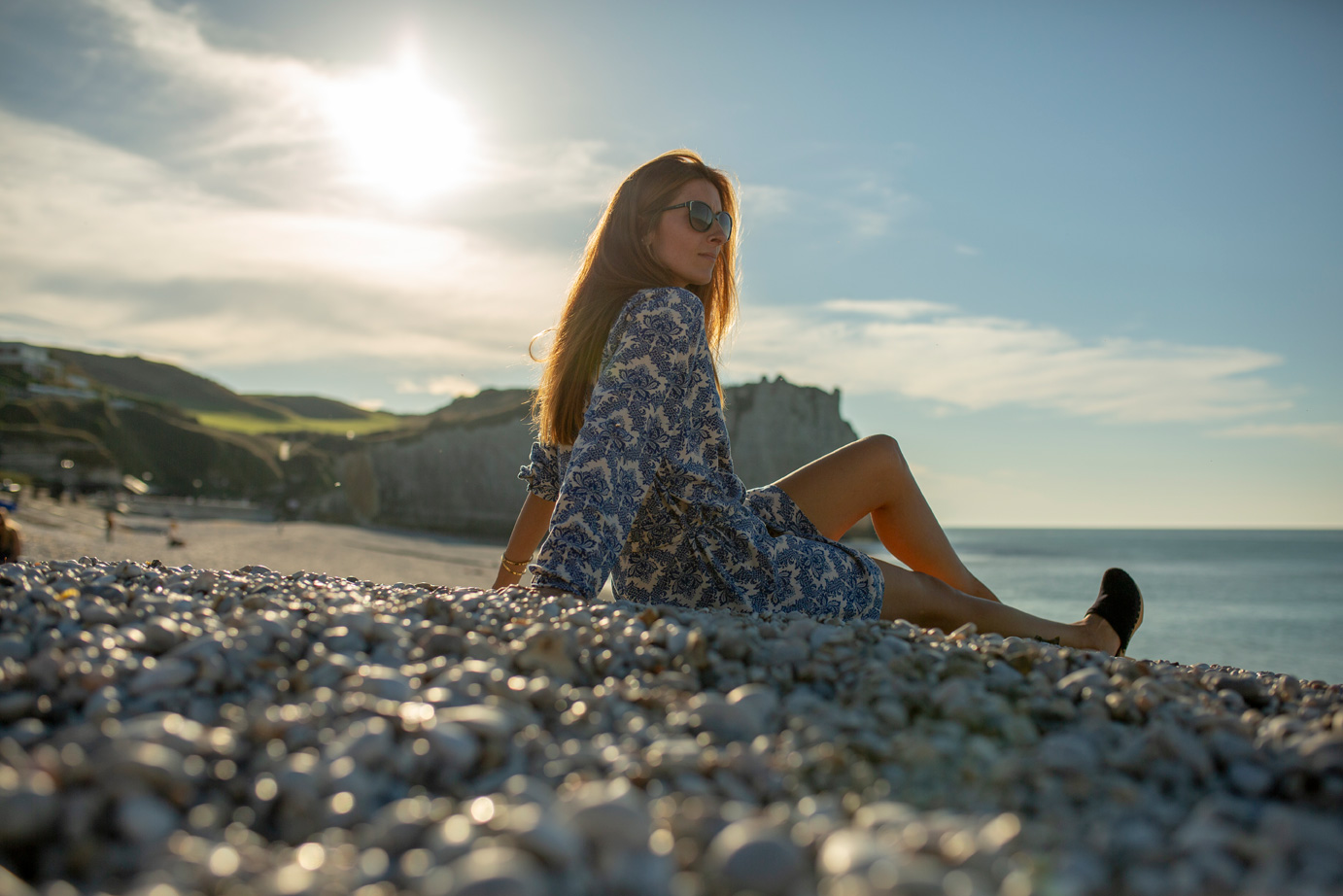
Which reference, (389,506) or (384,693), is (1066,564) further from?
(384,693)

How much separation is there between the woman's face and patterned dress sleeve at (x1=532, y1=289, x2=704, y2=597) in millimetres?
482

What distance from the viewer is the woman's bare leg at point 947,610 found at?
2.36m

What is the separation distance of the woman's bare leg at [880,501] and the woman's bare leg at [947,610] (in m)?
0.05

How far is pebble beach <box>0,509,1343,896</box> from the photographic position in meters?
0.67

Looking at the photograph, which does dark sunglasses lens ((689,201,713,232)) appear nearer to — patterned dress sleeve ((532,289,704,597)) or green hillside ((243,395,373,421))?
patterned dress sleeve ((532,289,704,597))

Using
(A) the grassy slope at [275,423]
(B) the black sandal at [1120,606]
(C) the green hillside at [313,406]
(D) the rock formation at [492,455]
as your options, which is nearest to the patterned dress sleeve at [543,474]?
(B) the black sandal at [1120,606]

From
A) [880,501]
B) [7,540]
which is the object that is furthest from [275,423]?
[880,501]

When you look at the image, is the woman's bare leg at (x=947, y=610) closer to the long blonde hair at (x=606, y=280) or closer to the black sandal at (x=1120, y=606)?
the black sandal at (x=1120, y=606)

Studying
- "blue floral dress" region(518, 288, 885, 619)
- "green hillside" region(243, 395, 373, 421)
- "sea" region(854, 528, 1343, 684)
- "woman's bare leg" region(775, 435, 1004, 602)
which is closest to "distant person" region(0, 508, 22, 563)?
"blue floral dress" region(518, 288, 885, 619)

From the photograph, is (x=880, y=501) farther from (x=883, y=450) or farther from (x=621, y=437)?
(x=621, y=437)

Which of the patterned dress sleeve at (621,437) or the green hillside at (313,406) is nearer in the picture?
the patterned dress sleeve at (621,437)

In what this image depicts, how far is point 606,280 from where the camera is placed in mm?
2535

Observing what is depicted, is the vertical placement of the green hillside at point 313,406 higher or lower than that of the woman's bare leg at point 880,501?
higher

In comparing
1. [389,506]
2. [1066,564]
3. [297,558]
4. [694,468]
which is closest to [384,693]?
[694,468]
